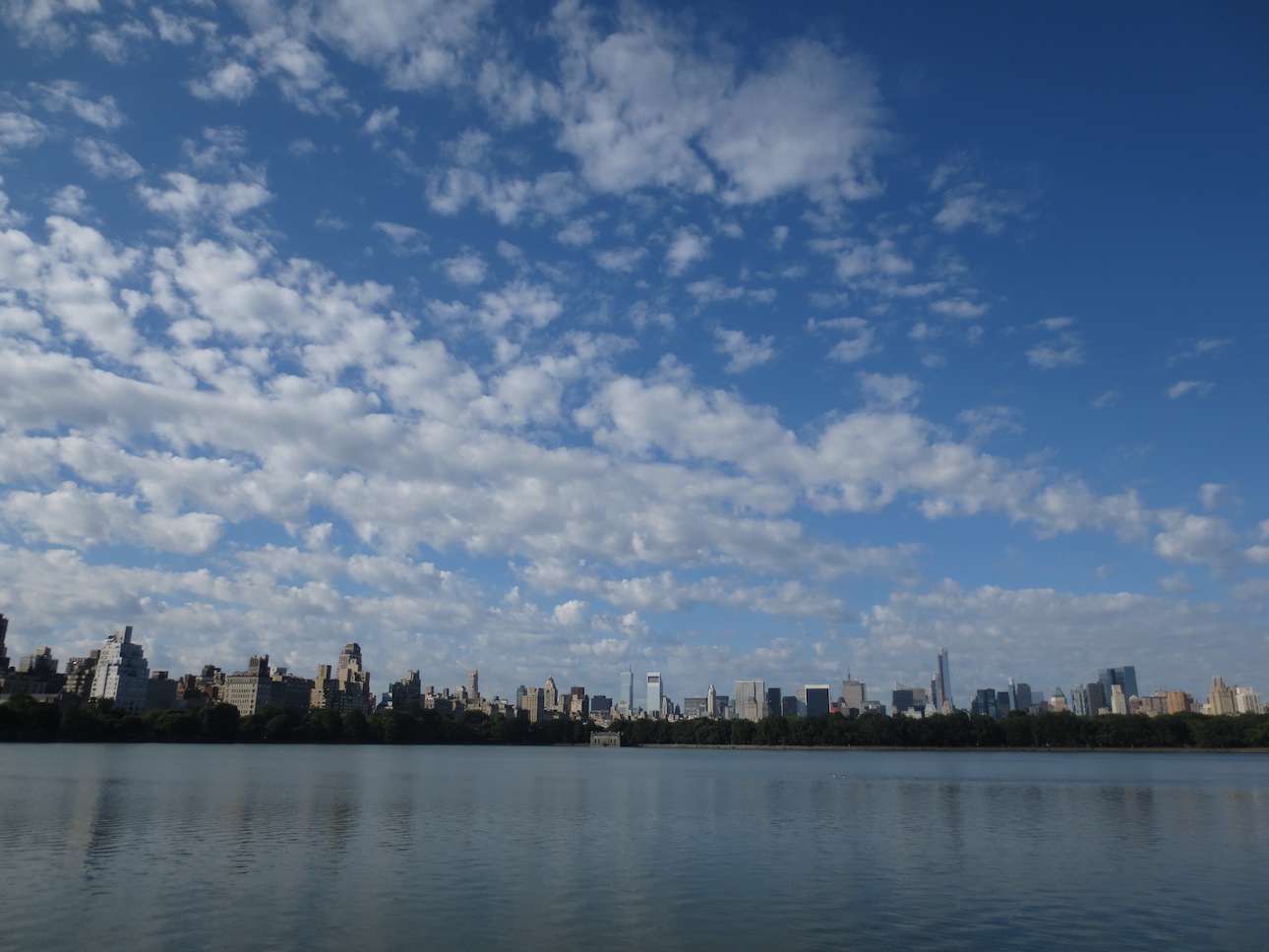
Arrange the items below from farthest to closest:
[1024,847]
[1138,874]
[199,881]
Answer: [1024,847] < [1138,874] < [199,881]

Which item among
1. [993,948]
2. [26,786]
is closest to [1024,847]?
[993,948]

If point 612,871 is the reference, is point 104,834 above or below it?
above

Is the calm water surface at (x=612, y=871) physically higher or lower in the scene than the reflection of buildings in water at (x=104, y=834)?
lower

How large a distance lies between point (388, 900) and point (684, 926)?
9326 mm

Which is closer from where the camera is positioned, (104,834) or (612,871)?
(612,871)

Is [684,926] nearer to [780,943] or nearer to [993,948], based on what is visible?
[780,943]

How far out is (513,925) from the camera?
25484 mm

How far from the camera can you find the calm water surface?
82.1ft

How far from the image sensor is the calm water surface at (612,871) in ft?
82.1

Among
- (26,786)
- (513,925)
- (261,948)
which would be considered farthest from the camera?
(26,786)

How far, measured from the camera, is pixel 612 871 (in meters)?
34.3

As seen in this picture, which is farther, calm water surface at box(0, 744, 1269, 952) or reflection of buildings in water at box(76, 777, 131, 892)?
reflection of buildings in water at box(76, 777, 131, 892)

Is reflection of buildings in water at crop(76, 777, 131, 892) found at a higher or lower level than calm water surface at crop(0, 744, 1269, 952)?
higher

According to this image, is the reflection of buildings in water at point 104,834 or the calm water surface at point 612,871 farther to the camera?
the reflection of buildings in water at point 104,834
